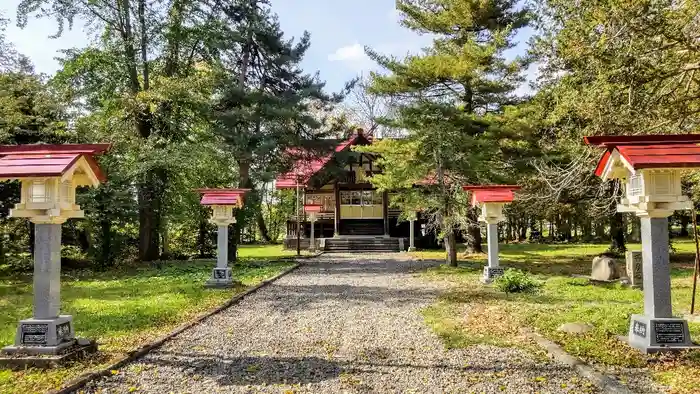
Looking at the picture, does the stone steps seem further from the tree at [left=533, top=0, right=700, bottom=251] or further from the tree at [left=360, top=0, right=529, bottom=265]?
the tree at [left=533, top=0, right=700, bottom=251]

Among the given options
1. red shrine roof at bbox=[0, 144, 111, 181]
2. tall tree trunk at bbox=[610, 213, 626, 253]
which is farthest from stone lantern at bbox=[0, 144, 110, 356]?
tall tree trunk at bbox=[610, 213, 626, 253]

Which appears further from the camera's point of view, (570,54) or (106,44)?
(106,44)

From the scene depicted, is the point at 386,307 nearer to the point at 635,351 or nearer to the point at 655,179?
the point at 635,351

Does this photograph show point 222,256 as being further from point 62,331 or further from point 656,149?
point 656,149

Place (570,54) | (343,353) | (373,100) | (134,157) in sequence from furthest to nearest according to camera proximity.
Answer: (373,100)
(134,157)
(570,54)
(343,353)

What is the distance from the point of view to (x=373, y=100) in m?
38.6

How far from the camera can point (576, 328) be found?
689 centimetres

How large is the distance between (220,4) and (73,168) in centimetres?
1543

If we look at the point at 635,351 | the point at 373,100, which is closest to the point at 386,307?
the point at 635,351

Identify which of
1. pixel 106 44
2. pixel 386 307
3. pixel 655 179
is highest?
pixel 106 44

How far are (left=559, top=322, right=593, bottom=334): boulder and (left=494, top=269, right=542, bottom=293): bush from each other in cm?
365

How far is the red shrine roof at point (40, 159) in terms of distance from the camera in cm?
570

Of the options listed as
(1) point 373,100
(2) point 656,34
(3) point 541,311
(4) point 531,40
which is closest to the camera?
(2) point 656,34

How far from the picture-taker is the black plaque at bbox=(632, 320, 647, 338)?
574cm
